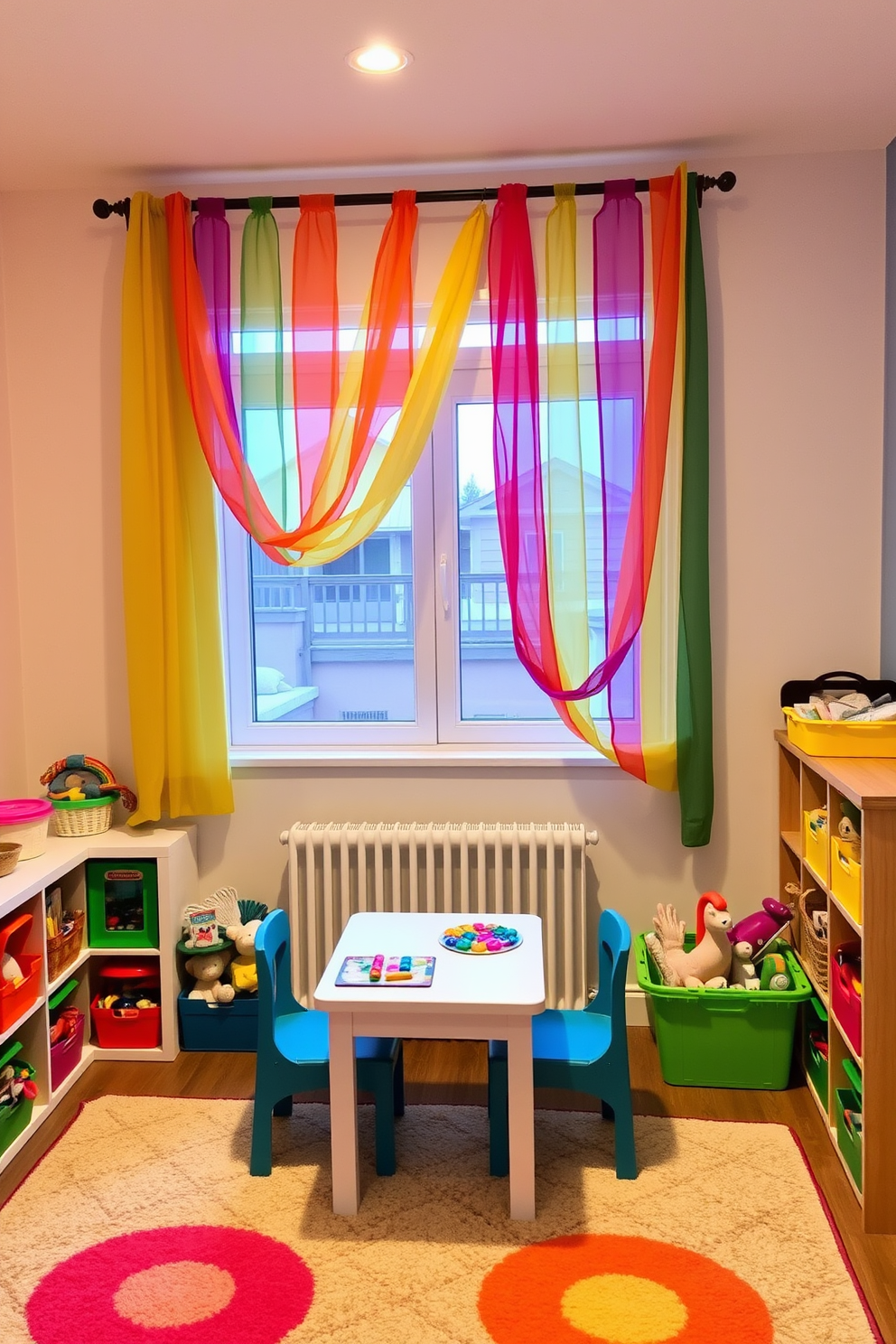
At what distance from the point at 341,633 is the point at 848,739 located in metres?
1.58

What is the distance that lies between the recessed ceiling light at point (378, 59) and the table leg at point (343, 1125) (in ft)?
7.09

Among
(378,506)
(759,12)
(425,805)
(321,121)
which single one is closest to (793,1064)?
(425,805)

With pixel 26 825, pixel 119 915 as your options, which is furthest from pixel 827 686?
pixel 26 825

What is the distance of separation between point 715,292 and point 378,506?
1.15 m

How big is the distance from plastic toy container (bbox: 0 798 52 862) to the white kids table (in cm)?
106

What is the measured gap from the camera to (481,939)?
2.65m

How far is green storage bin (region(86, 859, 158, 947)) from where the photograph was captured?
3.27 metres

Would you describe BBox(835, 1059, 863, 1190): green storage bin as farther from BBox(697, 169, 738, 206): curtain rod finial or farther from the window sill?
BBox(697, 169, 738, 206): curtain rod finial

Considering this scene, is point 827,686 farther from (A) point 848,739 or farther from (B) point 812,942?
(B) point 812,942

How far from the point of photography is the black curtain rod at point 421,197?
3189 mm

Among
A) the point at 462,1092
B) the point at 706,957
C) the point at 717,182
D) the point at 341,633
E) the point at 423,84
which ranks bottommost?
the point at 462,1092

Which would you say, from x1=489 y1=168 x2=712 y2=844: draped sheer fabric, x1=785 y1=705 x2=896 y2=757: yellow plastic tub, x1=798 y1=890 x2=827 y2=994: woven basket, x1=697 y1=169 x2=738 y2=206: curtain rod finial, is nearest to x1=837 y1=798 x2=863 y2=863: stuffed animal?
x1=785 y1=705 x2=896 y2=757: yellow plastic tub

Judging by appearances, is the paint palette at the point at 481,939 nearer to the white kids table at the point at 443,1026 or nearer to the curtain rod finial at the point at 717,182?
the white kids table at the point at 443,1026

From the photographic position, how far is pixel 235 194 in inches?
133
